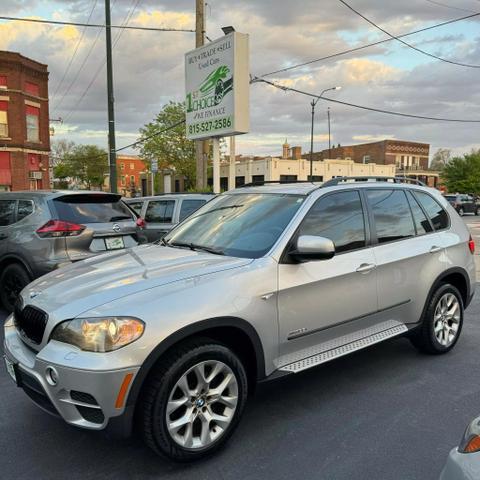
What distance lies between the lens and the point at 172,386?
2799mm

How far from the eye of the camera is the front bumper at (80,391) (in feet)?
8.52

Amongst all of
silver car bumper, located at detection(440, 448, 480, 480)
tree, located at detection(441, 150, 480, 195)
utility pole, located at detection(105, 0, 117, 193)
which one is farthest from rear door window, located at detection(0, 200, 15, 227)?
tree, located at detection(441, 150, 480, 195)

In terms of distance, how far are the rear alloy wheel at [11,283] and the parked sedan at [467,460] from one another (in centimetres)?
526

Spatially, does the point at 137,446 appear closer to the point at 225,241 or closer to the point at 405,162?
the point at 225,241

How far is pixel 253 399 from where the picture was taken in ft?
12.7

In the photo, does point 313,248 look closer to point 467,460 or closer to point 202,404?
point 202,404

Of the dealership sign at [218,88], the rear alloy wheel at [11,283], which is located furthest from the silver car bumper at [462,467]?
the dealership sign at [218,88]

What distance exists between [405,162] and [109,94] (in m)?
74.6

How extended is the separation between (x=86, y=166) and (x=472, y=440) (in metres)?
80.6

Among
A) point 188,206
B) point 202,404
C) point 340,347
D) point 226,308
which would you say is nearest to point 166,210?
point 188,206

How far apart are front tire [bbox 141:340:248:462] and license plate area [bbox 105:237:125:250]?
365 centimetres

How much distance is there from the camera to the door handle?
12.8 ft

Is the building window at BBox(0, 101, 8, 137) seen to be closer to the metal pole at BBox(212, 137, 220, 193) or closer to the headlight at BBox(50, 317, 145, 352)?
the metal pole at BBox(212, 137, 220, 193)

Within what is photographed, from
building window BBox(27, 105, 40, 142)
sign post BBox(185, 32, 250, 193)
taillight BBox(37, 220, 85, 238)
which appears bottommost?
taillight BBox(37, 220, 85, 238)
